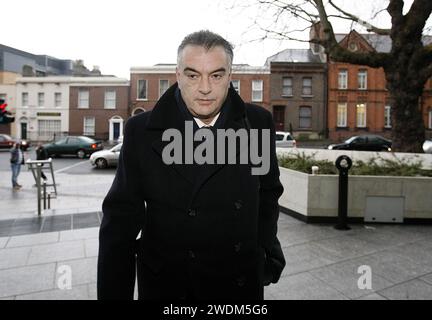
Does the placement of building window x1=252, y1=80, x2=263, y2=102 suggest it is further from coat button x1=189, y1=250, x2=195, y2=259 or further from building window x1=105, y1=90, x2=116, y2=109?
coat button x1=189, y1=250, x2=195, y2=259

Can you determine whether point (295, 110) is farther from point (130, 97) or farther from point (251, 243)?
point (251, 243)

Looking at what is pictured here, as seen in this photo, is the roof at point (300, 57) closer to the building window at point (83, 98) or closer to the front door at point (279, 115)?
the front door at point (279, 115)

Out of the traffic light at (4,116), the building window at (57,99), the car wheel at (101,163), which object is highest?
the building window at (57,99)

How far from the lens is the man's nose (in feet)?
5.58

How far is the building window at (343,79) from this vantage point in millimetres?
35375

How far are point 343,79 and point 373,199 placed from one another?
104 feet

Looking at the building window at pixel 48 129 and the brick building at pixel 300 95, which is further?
the building window at pixel 48 129

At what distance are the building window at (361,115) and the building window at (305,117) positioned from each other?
4674 millimetres

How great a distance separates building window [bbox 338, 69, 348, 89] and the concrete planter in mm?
31106

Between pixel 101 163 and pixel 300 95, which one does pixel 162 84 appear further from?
pixel 101 163

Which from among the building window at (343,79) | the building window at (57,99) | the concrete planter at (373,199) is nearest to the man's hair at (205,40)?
the concrete planter at (373,199)

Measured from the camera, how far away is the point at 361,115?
35.6 m

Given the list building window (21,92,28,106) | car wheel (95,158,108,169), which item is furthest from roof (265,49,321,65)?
building window (21,92,28,106)
